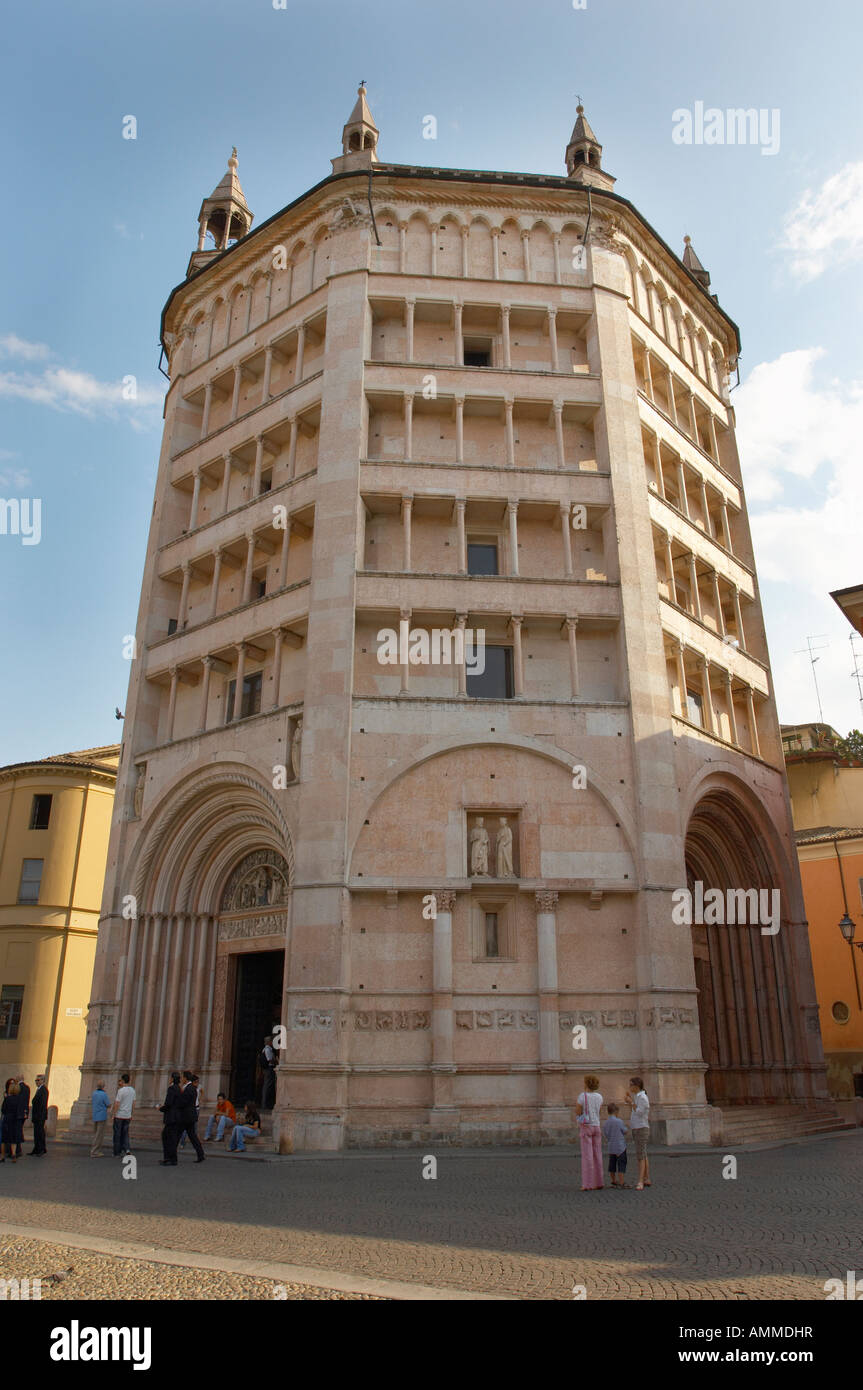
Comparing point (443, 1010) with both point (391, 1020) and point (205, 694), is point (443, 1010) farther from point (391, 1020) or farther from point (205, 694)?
point (205, 694)

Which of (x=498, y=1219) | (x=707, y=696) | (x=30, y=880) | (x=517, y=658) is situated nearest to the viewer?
(x=498, y=1219)

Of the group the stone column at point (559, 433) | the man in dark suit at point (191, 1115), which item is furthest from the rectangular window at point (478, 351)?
the man in dark suit at point (191, 1115)

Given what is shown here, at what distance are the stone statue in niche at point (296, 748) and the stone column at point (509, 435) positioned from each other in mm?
9416

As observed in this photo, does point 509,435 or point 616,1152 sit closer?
point 616,1152

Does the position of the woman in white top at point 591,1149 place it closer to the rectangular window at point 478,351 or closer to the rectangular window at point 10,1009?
the rectangular window at point 478,351

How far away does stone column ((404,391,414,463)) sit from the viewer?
26453 millimetres

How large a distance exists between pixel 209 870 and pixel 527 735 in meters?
10.0

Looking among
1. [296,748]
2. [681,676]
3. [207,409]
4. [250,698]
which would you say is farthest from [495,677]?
[207,409]

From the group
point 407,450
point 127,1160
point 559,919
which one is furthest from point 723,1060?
point 407,450

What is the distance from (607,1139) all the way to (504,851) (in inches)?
332

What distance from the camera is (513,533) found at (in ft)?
84.1

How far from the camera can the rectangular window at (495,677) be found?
81.8 feet

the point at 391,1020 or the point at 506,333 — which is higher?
the point at 506,333
